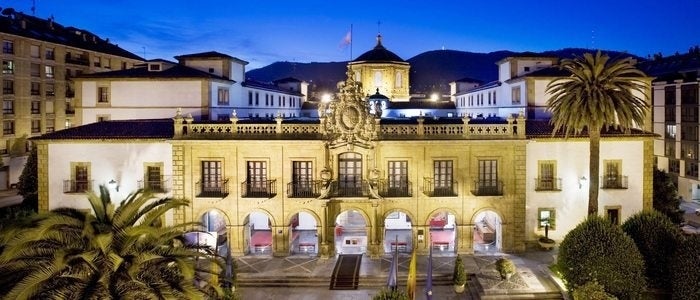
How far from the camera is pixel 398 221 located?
43625 mm

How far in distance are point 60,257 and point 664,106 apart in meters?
69.8

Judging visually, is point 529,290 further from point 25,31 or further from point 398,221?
point 25,31

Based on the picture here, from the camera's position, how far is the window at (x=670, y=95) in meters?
64.1

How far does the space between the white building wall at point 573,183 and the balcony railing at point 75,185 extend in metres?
A: 28.9

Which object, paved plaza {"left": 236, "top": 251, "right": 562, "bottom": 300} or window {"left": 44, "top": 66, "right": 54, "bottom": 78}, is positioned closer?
paved plaza {"left": 236, "top": 251, "right": 562, "bottom": 300}

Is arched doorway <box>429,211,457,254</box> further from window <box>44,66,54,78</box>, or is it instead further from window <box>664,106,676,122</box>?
window <box>44,66,54,78</box>

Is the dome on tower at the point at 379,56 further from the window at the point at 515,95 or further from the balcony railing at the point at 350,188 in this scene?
the balcony railing at the point at 350,188

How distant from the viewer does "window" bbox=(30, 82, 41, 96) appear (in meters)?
66.3

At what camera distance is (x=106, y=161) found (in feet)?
118

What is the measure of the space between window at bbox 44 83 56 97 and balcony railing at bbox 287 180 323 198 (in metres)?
48.0

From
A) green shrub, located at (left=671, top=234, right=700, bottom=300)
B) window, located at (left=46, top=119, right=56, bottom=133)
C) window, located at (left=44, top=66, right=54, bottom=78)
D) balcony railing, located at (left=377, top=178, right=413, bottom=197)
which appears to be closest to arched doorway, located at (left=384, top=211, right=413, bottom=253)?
balcony railing, located at (left=377, top=178, right=413, bottom=197)

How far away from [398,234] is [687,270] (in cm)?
1945

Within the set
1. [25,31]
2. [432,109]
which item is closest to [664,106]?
[432,109]

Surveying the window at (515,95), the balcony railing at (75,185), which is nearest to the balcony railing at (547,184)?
the window at (515,95)
